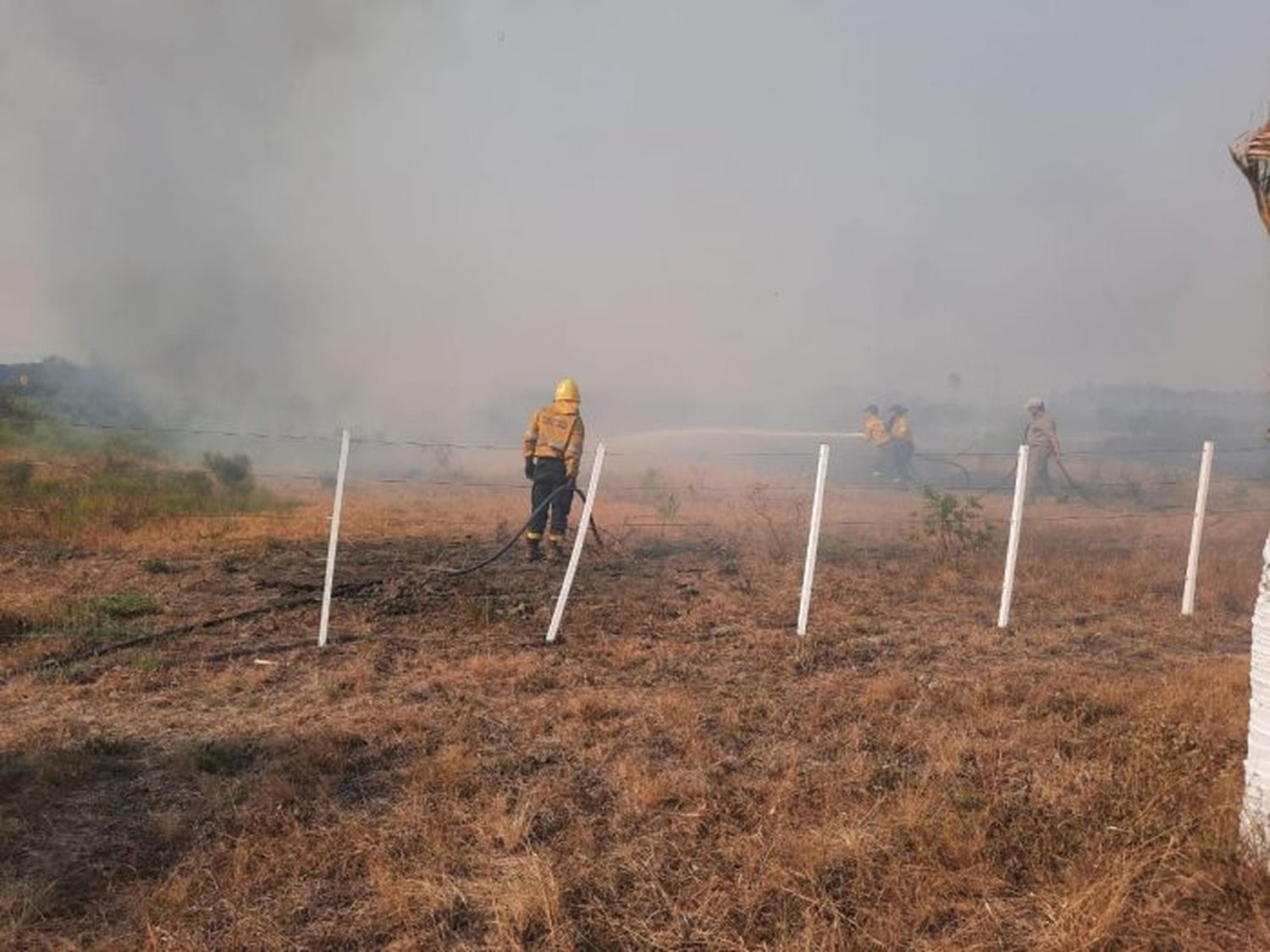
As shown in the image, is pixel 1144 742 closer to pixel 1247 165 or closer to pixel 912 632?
pixel 1247 165

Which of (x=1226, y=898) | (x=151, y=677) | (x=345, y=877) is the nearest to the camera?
(x=1226, y=898)

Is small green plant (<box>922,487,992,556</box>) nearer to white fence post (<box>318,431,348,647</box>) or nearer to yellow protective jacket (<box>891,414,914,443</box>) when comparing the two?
white fence post (<box>318,431,348,647</box>)

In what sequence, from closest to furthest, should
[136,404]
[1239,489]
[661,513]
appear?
[661,513] < [1239,489] < [136,404]

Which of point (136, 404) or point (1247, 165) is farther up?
point (1247, 165)

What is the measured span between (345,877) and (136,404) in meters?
28.9

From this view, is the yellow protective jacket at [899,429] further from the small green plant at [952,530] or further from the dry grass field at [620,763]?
the dry grass field at [620,763]

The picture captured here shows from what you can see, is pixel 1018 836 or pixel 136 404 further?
pixel 136 404

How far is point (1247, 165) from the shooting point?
2.94m

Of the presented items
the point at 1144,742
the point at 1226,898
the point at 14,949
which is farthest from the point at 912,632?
the point at 14,949

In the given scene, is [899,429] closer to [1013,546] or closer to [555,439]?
[555,439]

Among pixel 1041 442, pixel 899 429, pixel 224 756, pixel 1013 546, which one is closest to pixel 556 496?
pixel 1013 546

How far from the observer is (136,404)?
27.9 metres

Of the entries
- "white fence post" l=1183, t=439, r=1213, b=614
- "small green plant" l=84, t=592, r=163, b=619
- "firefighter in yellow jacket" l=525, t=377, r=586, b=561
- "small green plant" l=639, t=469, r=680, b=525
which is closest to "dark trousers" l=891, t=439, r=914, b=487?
"small green plant" l=639, t=469, r=680, b=525

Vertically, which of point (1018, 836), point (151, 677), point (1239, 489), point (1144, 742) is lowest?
A: point (151, 677)
